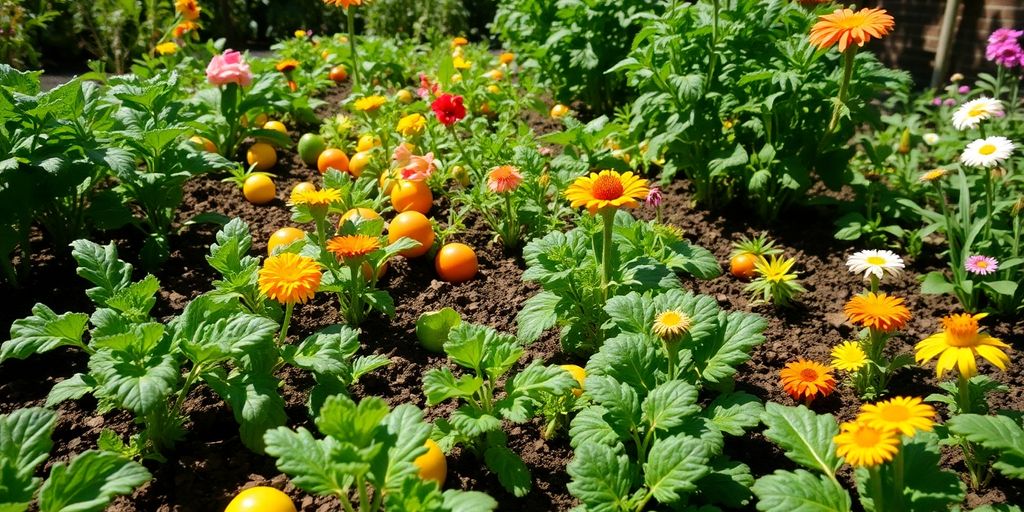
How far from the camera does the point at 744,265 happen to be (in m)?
2.94

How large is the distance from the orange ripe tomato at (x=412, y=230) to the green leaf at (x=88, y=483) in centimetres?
142

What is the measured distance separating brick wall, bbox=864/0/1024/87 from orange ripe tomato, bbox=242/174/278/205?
5.30 metres

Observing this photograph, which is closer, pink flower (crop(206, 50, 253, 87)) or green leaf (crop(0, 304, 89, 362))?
green leaf (crop(0, 304, 89, 362))

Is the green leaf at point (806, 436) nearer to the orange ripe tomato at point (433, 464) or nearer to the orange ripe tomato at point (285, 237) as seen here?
the orange ripe tomato at point (433, 464)

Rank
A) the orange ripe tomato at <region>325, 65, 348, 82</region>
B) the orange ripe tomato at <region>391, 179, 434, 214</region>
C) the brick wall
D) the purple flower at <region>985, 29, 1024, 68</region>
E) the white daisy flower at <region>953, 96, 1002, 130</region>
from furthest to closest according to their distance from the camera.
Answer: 1. the brick wall
2. the orange ripe tomato at <region>325, 65, 348, 82</region>
3. the purple flower at <region>985, 29, 1024, 68</region>
4. the orange ripe tomato at <region>391, 179, 434, 214</region>
5. the white daisy flower at <region>953, 96, 1002, 130</region>

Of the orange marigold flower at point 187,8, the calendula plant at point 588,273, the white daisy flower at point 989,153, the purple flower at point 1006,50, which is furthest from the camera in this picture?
the orange marigold flower at point 187,8

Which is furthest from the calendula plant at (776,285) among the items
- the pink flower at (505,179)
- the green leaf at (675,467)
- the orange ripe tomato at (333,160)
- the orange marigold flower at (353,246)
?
the orange ripe tomato at (333,160)

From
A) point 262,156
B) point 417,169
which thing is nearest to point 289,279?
point 417,169

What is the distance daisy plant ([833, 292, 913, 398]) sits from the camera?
2.06m

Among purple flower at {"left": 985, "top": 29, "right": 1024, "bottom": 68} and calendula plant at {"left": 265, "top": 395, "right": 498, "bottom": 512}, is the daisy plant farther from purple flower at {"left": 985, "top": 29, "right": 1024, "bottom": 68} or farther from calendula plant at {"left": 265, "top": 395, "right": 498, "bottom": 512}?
purple flower at {"left": 985, "top": 29, "right": 1024, "bottom": 68}

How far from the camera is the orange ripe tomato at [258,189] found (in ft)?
11.1

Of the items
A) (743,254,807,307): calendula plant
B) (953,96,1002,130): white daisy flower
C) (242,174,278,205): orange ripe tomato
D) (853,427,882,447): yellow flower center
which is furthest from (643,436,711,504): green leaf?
(242,174,278,205): orange ripe tomato

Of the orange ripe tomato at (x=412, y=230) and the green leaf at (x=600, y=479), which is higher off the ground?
the orange ripe tomato at (x=412, y=230)

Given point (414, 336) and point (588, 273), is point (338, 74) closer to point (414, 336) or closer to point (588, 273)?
point (414, 336)
